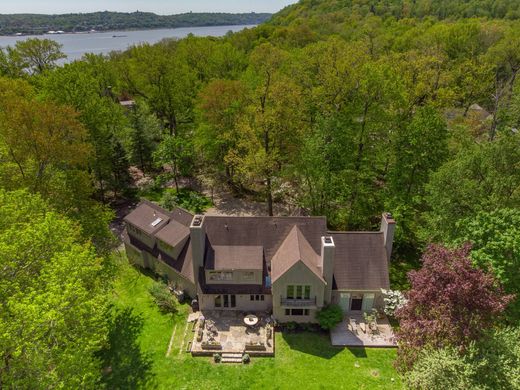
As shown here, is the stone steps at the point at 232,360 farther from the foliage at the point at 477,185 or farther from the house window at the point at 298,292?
the foliage at the point at 477,185

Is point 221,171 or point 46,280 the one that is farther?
point 221,171

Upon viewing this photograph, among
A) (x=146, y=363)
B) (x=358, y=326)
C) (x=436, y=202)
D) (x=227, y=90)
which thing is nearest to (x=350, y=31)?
(x=227, y=90)

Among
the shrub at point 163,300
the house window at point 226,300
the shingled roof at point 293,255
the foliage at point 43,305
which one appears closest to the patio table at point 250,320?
the house window at point 226,300

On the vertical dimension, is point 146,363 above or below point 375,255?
below

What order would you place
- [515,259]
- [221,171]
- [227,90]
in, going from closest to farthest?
[515,259], [227,90], [221,171]

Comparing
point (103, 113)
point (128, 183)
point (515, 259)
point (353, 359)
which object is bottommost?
point (353, 359)

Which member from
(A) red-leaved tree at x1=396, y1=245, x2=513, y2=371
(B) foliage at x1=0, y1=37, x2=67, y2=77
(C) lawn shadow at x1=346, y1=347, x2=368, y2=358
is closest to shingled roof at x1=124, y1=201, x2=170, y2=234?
(C) lawn shadow at x1=346, y1=347, x2=368, y2=358

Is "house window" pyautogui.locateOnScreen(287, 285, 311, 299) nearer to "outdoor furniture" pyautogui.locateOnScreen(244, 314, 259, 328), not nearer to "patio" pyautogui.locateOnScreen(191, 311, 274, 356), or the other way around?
"patio" pyautogui.locateOnScreen(191, 311, 274, 356)

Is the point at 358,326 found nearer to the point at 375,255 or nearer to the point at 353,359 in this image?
the point at 353,359

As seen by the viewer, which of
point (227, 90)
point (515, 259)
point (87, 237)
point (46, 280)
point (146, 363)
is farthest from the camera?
point (227, 90)
